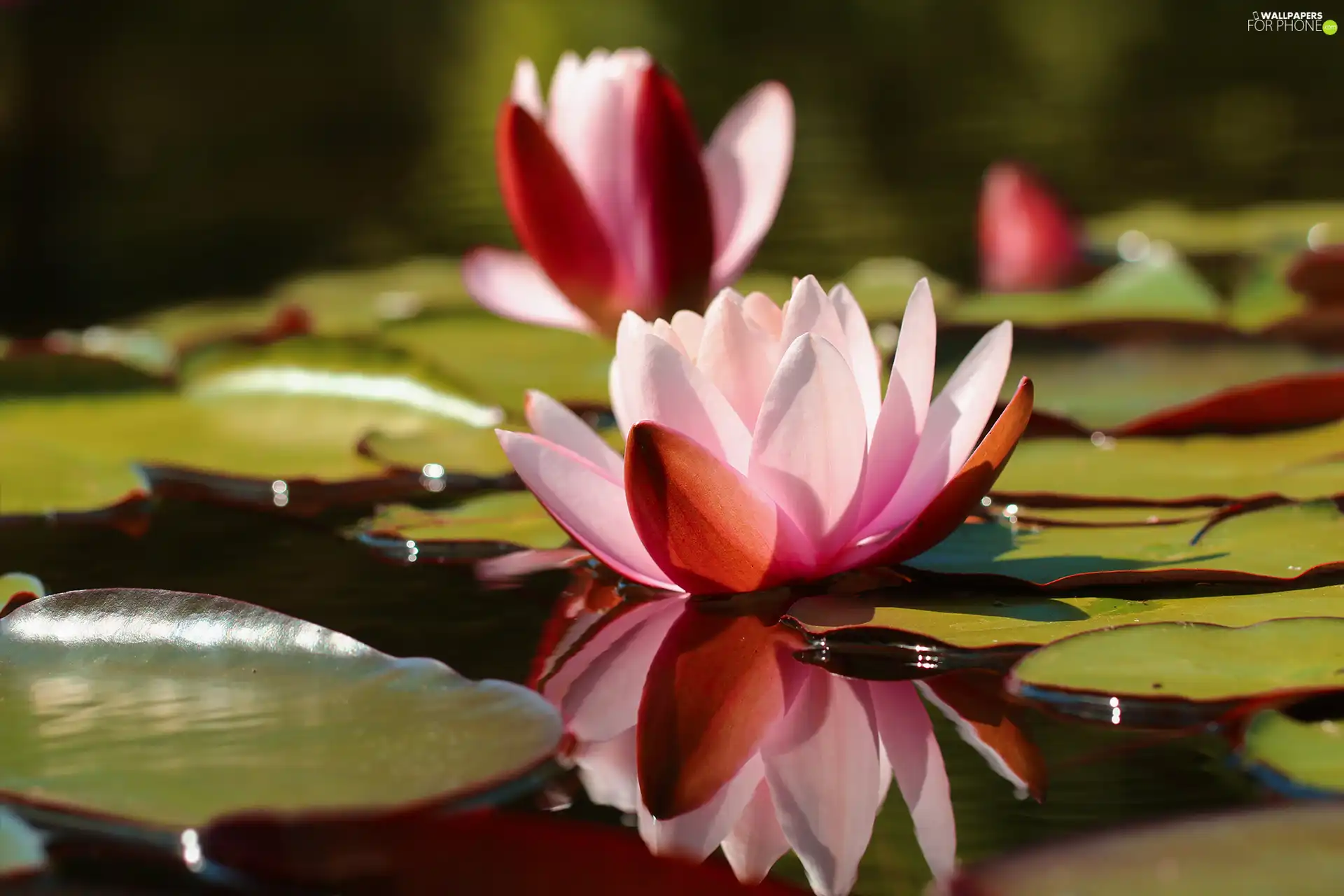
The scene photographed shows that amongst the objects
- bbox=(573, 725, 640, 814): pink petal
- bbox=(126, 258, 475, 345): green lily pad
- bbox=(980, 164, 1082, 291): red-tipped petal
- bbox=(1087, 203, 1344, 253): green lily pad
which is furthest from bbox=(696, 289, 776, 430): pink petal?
bbox=(1087, 203, 1344, 253): green lily pad

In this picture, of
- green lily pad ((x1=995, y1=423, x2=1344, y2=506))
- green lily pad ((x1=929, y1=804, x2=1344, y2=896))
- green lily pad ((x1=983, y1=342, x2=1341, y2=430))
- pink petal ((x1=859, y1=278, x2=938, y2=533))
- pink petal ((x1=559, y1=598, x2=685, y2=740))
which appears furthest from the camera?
green lily pad ((x1=983, y1=342, x2=1341, y2=430))

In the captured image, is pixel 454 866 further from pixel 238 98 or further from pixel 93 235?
pixel 238 98

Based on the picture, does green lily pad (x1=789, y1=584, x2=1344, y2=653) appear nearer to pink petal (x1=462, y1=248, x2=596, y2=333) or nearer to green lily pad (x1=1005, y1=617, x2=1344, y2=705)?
green lily pad (x1=1005, y1=617, x2=1344, y2=705)

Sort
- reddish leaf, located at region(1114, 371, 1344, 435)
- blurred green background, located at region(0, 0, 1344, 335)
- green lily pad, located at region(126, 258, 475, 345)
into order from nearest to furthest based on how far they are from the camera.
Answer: reddish leaf, located at region(1114, 371, 1344, 435)
green lily pad, located at region(126, 258, 475, 345)
blurred green background, located at region(0, 0, 1344, 335)

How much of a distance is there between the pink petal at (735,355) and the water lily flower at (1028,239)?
1.47 meters

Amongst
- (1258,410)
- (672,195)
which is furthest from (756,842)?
(672,195)

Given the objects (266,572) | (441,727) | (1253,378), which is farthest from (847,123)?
(441,727)

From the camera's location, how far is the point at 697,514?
778mm

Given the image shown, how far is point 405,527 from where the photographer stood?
3.46 feet

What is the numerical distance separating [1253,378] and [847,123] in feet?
9.25

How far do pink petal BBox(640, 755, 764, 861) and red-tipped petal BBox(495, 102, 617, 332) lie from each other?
915mm

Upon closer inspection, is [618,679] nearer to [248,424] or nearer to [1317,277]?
[248,424]

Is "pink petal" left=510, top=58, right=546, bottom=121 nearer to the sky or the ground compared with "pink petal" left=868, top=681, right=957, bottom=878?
nearer to the sky

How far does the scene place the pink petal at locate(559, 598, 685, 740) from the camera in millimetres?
705
